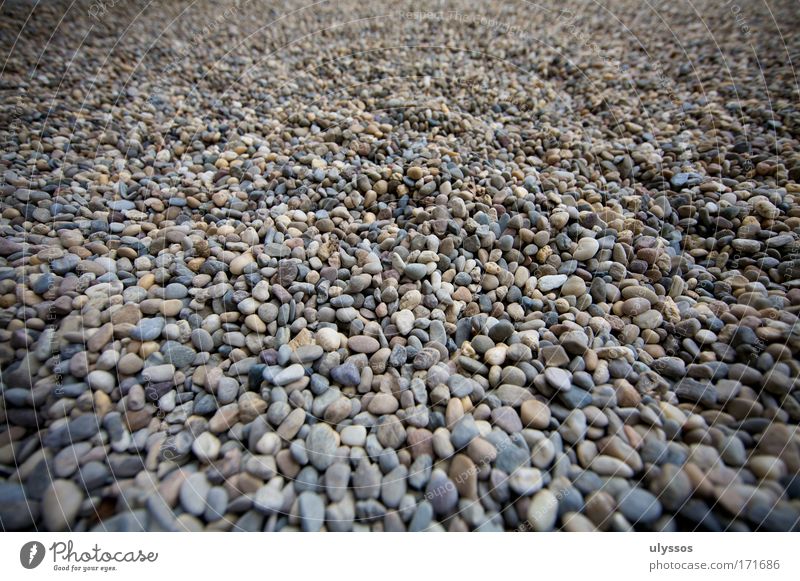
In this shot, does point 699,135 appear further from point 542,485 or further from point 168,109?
point 168,109

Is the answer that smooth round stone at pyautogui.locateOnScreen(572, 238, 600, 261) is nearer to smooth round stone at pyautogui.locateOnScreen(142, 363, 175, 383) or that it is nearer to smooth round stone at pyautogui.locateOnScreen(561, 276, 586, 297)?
smooth round stone at pyautogui.locateOnScreen(561, 276, 586, 297)

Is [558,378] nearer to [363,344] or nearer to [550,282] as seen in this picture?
[550,282]

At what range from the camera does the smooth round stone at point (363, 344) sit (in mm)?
1403

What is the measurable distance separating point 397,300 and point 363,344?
0.23 meters

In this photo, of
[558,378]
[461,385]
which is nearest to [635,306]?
[558,378]

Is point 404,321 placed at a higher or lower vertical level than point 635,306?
lower

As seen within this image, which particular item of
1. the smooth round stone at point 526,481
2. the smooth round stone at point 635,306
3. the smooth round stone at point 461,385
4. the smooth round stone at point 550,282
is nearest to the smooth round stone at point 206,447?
the smooth round stone at point 461,385

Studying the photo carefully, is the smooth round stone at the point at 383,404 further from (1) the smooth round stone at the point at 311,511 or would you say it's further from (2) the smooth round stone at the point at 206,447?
(2) the smooth round stone at the point at 206,447

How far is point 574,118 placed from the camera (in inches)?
97.7

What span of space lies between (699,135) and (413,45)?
2.04m

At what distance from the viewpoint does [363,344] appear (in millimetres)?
1410

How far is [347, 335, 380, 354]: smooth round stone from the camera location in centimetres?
140

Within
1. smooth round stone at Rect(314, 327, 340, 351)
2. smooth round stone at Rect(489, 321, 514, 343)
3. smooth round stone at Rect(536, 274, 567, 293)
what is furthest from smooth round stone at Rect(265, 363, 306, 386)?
smooth round stone at Rect(536, 274, 567, 293)

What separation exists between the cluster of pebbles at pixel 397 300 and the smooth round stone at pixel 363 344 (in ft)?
0.04
